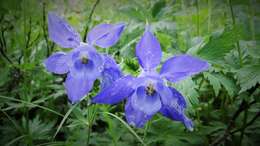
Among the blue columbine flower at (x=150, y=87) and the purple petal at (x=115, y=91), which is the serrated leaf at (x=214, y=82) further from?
the purple petal at (x=115, y=91)

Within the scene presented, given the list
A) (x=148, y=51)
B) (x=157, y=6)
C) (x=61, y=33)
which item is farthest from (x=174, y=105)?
(x=157, y=6)

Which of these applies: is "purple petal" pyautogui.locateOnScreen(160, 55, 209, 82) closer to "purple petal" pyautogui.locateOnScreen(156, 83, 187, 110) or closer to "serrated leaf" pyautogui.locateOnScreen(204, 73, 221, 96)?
"purple petal" pyautogui.locateOnScreen(156, 83, 187, 110)

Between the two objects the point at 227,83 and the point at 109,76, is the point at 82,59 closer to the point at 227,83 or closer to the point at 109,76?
the point at 109,76

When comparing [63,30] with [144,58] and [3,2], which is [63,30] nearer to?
[144,58]

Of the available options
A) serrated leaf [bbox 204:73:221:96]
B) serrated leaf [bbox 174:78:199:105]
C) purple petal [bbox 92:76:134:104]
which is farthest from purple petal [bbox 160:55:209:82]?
serrated leaf [bbox 204:73:221:96]

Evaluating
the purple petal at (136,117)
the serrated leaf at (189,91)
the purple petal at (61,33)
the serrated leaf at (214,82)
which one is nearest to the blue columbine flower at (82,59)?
the purple petal at (61,33)

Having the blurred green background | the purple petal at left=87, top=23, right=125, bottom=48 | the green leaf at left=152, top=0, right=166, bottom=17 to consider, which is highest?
the green leaf at left=152, top=0, right=166, bottom=17

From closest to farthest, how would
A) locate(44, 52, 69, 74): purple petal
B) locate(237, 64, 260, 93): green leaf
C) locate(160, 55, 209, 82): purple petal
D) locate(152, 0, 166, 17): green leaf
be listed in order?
locate(160, 55, 209, 82): purple petal, locate(44, 52, 69, 74): purple petal, locate(237, 64, 260, 93): green leaf, locate(152, 0, 166, 17): green leaf

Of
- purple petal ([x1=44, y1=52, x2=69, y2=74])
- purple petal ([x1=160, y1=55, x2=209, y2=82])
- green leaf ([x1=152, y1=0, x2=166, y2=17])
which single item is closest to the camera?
purple petal ([x1=160, y1=55, x2=209, y2=82])
